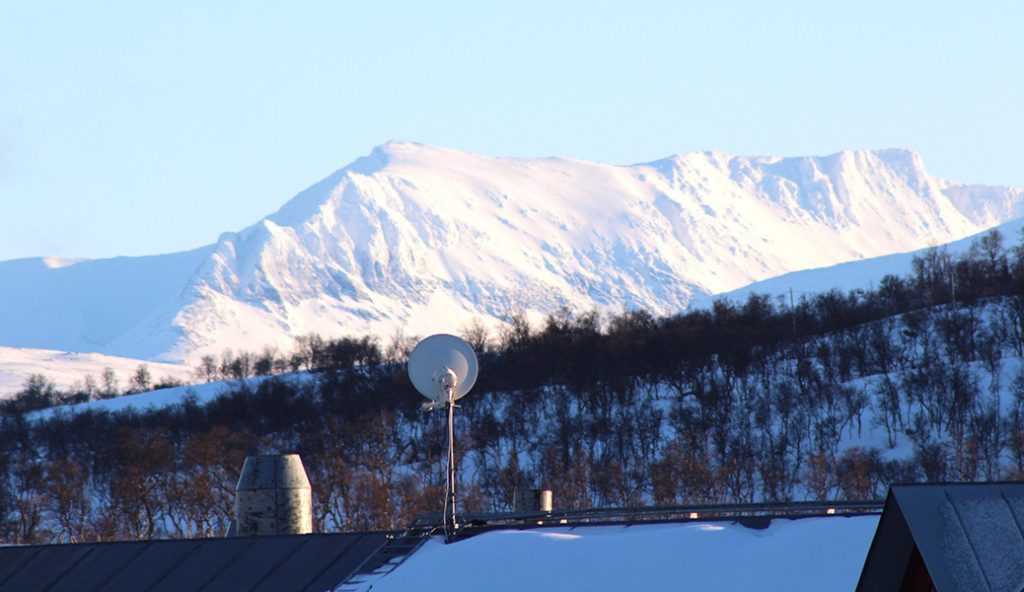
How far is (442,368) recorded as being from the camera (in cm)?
2305

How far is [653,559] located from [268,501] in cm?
998

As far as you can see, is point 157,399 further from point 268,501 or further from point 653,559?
point 653,559

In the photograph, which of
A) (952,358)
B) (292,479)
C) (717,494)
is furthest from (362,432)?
(292,479)

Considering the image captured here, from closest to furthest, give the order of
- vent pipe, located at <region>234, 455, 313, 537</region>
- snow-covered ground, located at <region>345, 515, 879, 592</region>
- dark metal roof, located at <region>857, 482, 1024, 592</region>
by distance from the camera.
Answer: dark metal roof, located at <region>857, 482, 1024, 592</region> → snow-covered ground, located at <region>345, 515, 879, 592</region> → vent pipe, located at <region>234, 455, 313, 537</region>

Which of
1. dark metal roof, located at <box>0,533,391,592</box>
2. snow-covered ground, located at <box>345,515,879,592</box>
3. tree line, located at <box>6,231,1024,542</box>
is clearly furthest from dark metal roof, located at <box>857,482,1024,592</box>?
tree line, located at <box>6,231,1024,542</box>

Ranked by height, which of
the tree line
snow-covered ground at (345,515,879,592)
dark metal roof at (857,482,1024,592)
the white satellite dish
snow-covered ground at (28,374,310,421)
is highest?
snow-covered ground at (28,374,310,421)

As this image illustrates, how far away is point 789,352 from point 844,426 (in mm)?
19140

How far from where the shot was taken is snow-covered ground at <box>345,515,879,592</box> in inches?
735

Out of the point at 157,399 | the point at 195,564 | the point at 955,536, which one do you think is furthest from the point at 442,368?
the point at 157,399

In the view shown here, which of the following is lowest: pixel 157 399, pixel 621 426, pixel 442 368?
pixel 442 368

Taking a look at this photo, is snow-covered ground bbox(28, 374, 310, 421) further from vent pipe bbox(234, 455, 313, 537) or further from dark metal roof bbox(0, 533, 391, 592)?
dark metal roof bbox(0, 533, 391, 592)

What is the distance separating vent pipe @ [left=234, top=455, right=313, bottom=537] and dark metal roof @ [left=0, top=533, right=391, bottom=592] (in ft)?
10.4

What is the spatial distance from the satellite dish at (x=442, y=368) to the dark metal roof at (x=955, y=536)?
12.0m

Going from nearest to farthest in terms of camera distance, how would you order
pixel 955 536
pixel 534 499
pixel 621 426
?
1. pixel 955 536
2. pixel 534 499
3. pixel 621 426
